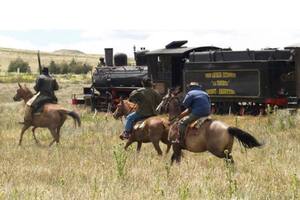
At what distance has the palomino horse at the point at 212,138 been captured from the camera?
32.8ft

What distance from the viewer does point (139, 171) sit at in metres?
9.89

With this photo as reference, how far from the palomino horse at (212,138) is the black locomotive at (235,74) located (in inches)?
446

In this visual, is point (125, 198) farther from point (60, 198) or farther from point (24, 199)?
point (24, 199)

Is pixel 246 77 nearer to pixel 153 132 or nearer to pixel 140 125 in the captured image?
pixel 140 125

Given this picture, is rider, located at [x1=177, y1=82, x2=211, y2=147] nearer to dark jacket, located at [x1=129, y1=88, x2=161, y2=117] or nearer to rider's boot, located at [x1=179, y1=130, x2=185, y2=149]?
rider's boot, located at [x1=179, y1=130, x2=185, y2=149]

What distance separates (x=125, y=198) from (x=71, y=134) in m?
9.72

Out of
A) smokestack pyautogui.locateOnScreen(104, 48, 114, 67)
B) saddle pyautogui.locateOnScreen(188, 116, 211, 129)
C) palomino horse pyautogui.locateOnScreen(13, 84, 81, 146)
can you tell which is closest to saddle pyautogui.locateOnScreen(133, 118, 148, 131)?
saddle pyautogui.locateOnScreen(188, 116, 211, 129)

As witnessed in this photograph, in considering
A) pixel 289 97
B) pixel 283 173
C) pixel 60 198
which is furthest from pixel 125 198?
pixel 289 97

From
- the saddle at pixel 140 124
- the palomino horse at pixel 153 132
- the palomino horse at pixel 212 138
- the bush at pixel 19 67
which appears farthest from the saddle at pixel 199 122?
the bush at pixel 19 67

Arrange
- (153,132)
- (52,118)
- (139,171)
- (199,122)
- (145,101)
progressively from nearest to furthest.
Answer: (139,171), (199,122), (153,132), (145,101), (52,118)

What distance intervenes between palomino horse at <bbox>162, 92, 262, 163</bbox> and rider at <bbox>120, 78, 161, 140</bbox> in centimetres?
162

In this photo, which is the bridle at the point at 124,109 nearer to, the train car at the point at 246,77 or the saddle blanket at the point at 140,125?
the saddle blanket at the point at 140,125

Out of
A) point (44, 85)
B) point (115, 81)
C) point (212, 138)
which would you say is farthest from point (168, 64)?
point (212, 138)

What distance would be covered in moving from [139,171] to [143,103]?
10.2 ft
